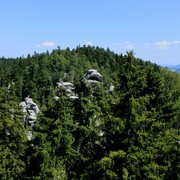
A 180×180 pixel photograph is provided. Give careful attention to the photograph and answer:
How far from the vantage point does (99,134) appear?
88.2ft

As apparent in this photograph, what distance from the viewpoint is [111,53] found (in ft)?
482

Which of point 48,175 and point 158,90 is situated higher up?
point 158,90

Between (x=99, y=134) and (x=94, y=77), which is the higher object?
(x=94, y=77)

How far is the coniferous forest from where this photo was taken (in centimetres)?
1841

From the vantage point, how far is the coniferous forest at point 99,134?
1841 centimetres

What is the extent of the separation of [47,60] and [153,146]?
108754mm

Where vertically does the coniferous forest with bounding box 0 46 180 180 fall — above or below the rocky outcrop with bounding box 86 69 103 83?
below

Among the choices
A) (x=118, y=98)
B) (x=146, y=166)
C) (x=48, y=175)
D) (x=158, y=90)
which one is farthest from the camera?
(x=158, y=90)

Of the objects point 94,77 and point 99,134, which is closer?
point 99,134

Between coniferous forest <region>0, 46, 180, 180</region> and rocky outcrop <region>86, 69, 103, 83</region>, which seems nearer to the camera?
coniferous forest <region>0, 46, 180, 180</region>

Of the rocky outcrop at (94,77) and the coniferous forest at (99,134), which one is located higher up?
the rocky outcrop at (94,77)

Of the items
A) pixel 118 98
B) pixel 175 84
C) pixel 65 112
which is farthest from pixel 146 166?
pixel 175 84

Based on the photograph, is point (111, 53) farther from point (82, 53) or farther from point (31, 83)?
point (31, 83)

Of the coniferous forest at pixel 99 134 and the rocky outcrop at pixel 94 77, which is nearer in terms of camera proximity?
the coniferous forest at pixel 99 134
